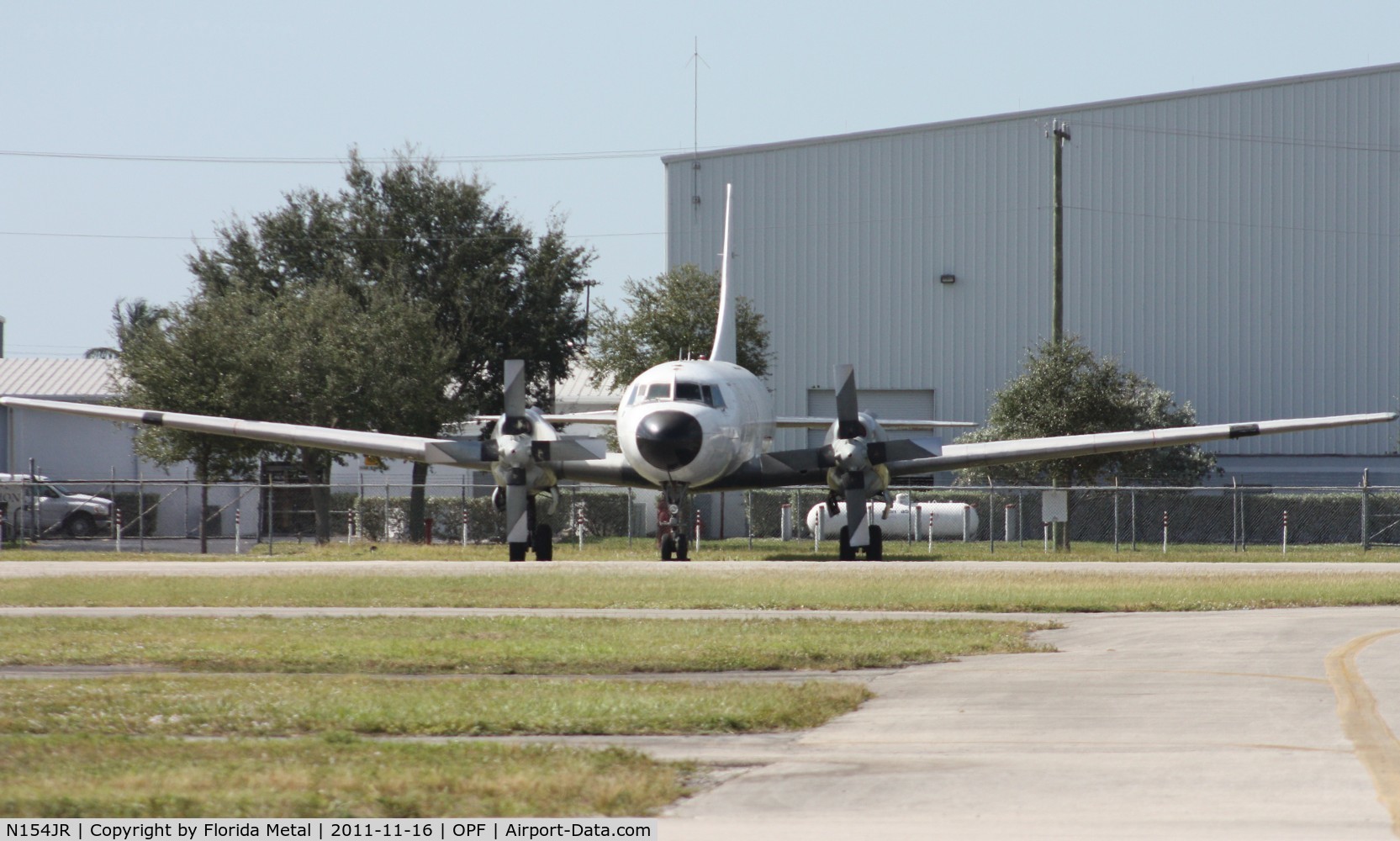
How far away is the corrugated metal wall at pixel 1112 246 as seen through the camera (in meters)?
52.6

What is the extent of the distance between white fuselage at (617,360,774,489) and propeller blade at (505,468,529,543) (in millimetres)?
2460

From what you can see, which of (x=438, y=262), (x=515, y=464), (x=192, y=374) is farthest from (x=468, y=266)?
(x=515, y=464)

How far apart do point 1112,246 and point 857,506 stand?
2712cm

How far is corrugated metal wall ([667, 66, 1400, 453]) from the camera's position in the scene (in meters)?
52.6

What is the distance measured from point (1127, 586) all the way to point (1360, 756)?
15.5m

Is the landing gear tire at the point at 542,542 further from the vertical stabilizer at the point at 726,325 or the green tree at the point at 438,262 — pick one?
the green tree at the point at 438,262

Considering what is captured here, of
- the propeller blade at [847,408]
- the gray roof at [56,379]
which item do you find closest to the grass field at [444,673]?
the propeller blade at [847,408]

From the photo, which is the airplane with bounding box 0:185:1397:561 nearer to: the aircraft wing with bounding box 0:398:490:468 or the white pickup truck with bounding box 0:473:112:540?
the aircraft wing with bounding box 0:398:490:468

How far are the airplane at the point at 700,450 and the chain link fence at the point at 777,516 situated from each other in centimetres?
881

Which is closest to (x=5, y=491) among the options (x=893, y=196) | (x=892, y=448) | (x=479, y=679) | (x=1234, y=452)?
(x=892, y=448)

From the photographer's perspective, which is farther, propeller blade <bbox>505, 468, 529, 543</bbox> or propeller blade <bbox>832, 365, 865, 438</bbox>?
propeller blade <bbox>832, 365, 865, 438</bbox>

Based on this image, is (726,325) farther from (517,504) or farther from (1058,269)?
(1058,269)

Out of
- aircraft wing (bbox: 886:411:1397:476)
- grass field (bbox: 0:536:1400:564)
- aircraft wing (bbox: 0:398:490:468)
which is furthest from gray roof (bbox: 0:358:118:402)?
aircraft wing (bbox: 886:411:1397:476)

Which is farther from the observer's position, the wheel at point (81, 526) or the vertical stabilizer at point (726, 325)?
the wheel at point (81, 526)
